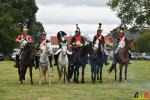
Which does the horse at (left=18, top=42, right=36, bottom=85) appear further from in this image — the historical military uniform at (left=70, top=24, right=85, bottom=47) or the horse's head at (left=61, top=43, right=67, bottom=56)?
the historical military uniform at (left=70, top=24, right=85, bottom=47)

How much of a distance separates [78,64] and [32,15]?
6593 cm

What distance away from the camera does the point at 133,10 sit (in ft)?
191

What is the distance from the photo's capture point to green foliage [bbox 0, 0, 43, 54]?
78875 mm

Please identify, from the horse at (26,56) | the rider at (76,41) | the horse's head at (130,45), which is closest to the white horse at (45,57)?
the horse at (26,56)

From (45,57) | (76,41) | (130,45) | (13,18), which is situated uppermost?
(13,18)

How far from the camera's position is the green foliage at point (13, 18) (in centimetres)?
7888

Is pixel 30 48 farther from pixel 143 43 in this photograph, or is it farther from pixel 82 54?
pixel 143 43

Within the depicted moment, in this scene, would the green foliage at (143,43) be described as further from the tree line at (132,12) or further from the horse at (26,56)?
the horse at (26,56)

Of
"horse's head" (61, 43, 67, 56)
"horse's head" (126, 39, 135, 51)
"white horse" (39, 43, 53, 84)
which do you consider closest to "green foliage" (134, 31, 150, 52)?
"horse's head" (126, 39, 135, 51)

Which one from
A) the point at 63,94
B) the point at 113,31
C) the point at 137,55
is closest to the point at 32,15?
the point at 137,55

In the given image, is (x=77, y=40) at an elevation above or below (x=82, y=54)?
above

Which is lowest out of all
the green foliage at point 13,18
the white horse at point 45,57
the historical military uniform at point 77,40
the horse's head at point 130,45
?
the white horse at point 45,57

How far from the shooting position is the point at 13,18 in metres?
83.0

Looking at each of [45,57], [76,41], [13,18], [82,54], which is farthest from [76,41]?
[13,18]
